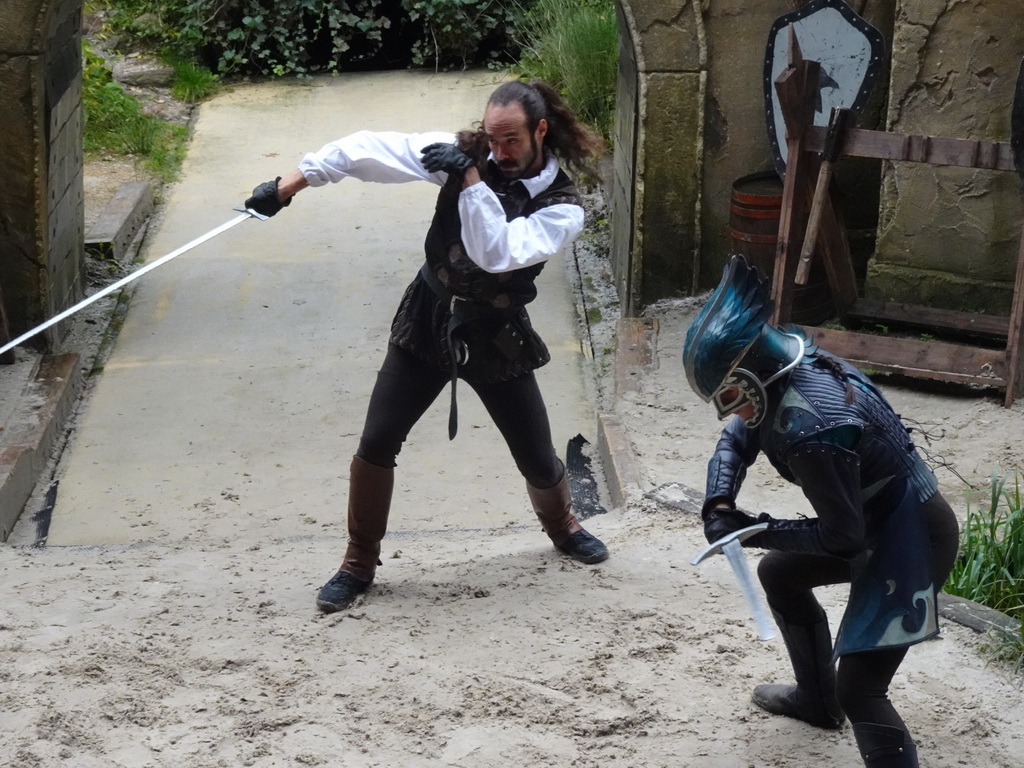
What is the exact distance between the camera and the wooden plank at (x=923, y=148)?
5.45 metres

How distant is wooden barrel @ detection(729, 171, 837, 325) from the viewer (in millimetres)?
6336

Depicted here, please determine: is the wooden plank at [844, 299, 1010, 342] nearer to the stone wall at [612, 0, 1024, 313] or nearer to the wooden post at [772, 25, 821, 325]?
the stone wall at [612, 0, 1024, 313]

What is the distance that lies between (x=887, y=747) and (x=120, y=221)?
6.57m

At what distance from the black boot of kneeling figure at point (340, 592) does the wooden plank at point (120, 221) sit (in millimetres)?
4402

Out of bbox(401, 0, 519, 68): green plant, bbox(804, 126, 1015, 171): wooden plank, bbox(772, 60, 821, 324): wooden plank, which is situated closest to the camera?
bbox(804, 126, 1015, 171): wooden plank

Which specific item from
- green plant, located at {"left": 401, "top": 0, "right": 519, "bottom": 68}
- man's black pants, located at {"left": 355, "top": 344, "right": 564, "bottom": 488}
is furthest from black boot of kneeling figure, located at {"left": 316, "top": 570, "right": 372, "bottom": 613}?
green plant, located at {"left": 401, "top": 0, "right": 519, "bottom": 68}

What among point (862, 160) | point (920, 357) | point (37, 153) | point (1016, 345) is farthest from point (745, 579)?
point (37, 153)

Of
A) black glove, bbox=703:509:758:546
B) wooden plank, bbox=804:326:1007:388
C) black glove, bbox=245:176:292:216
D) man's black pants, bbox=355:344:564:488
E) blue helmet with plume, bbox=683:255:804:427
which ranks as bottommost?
wooden plank, bbox=804:326:1007:388

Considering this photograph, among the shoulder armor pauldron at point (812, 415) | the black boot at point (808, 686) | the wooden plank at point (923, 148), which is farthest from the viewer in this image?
the wooden plank at point (923, 148)

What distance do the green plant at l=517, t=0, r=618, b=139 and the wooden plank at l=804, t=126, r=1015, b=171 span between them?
147 inches

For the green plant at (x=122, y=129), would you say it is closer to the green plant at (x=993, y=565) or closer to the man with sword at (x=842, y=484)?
the green plant at (x=993, y=565)

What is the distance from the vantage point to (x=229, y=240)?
27.8 feet

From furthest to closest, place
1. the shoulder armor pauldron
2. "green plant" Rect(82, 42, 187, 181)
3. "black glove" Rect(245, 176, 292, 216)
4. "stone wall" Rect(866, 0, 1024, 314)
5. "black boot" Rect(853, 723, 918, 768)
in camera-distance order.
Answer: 1. "green plant" Rect(82, 42, 187, 181)
2. "stone wall" Rect(866, 0, 1024, 314)
3. "black glove" Rect(245, 176, 292, 216)
4. "black boot" Rect(853, 723, 918, 768)
5. the shoulder armor pauldron

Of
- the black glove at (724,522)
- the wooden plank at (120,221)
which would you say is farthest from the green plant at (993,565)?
the wooden plank at (120,221)
